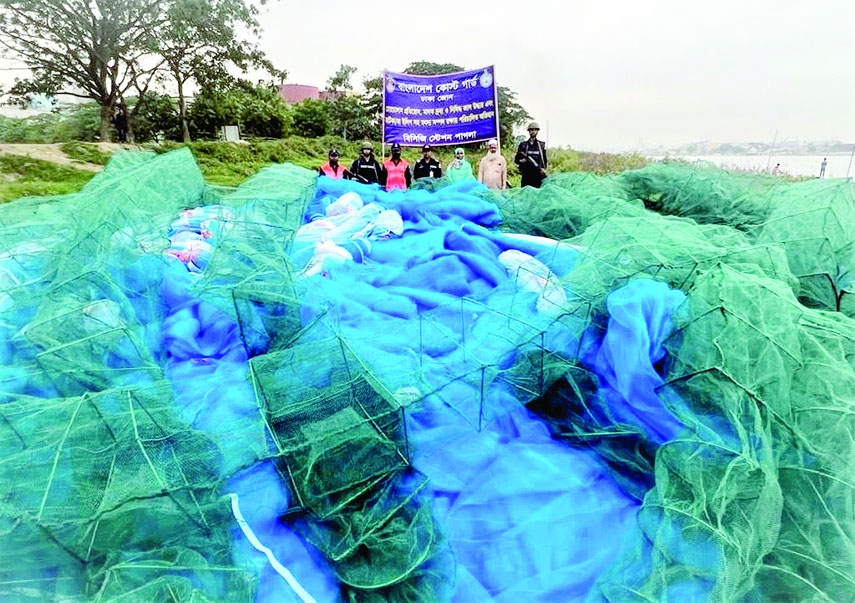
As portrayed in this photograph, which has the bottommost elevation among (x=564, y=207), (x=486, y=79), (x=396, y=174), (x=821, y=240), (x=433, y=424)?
(x=433, y=424)

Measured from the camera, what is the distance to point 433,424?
234cm

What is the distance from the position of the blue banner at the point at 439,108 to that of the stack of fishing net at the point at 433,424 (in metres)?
6.96

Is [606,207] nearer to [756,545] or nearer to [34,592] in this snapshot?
[756,545]

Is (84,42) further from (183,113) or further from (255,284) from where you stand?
(255,284)

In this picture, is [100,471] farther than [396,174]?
No

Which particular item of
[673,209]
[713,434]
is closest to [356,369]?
[713,434]

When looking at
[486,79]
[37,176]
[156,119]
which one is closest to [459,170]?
[486,79]

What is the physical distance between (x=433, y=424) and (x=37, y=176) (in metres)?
13.8

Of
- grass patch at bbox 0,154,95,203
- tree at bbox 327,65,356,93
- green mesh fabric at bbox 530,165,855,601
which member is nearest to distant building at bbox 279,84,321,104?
tree at bbox 327,65,356,93

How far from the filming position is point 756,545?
1.70 m

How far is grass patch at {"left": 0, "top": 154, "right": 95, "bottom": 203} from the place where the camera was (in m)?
11.0

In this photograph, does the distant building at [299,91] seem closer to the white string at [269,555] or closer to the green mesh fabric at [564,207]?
the green mesh fabric at [564,207]

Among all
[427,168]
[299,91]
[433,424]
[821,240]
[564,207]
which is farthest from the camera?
[299,91]

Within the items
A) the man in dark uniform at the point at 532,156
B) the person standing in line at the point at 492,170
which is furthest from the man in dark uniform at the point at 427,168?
the man in dark uniform at the point at 532,156
